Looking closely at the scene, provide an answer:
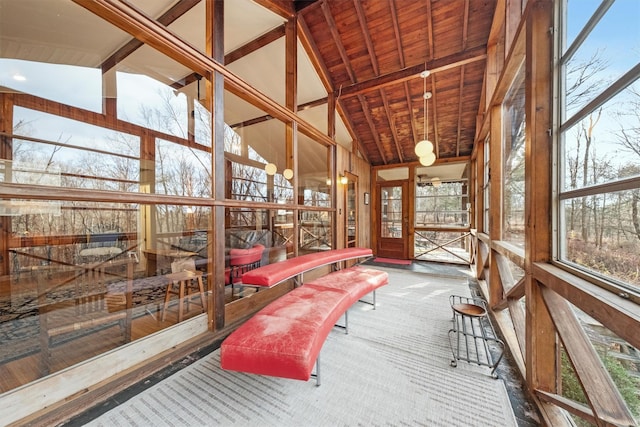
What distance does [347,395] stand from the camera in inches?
64.9

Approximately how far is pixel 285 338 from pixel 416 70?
→ 465 cm

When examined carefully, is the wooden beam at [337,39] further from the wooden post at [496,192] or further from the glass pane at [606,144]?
the glass pane at [606,144]

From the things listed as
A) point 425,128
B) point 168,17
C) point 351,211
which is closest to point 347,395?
point 168,17

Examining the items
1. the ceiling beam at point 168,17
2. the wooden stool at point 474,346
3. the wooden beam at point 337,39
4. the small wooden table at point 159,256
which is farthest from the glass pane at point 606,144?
the small wooden table at point 159,256

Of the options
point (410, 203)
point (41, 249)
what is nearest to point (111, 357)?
point (41, 249)

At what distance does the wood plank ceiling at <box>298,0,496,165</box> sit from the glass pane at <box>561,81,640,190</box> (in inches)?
125

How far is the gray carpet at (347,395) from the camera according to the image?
57.3 inches

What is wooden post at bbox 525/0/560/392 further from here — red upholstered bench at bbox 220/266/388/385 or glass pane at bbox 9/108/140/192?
glass pane at bbox 9/108/140/192

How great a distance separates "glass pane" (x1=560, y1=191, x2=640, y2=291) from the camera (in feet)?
3.19

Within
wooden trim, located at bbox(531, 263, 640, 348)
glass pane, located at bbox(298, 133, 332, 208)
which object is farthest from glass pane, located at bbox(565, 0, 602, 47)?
glass pane, located at bbox(298, 133, 332, 208)

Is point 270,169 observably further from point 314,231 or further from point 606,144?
point 606,144

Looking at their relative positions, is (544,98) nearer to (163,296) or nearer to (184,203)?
(184,203)

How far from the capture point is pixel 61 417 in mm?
1419

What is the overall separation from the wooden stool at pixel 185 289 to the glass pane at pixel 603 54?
3324mm
